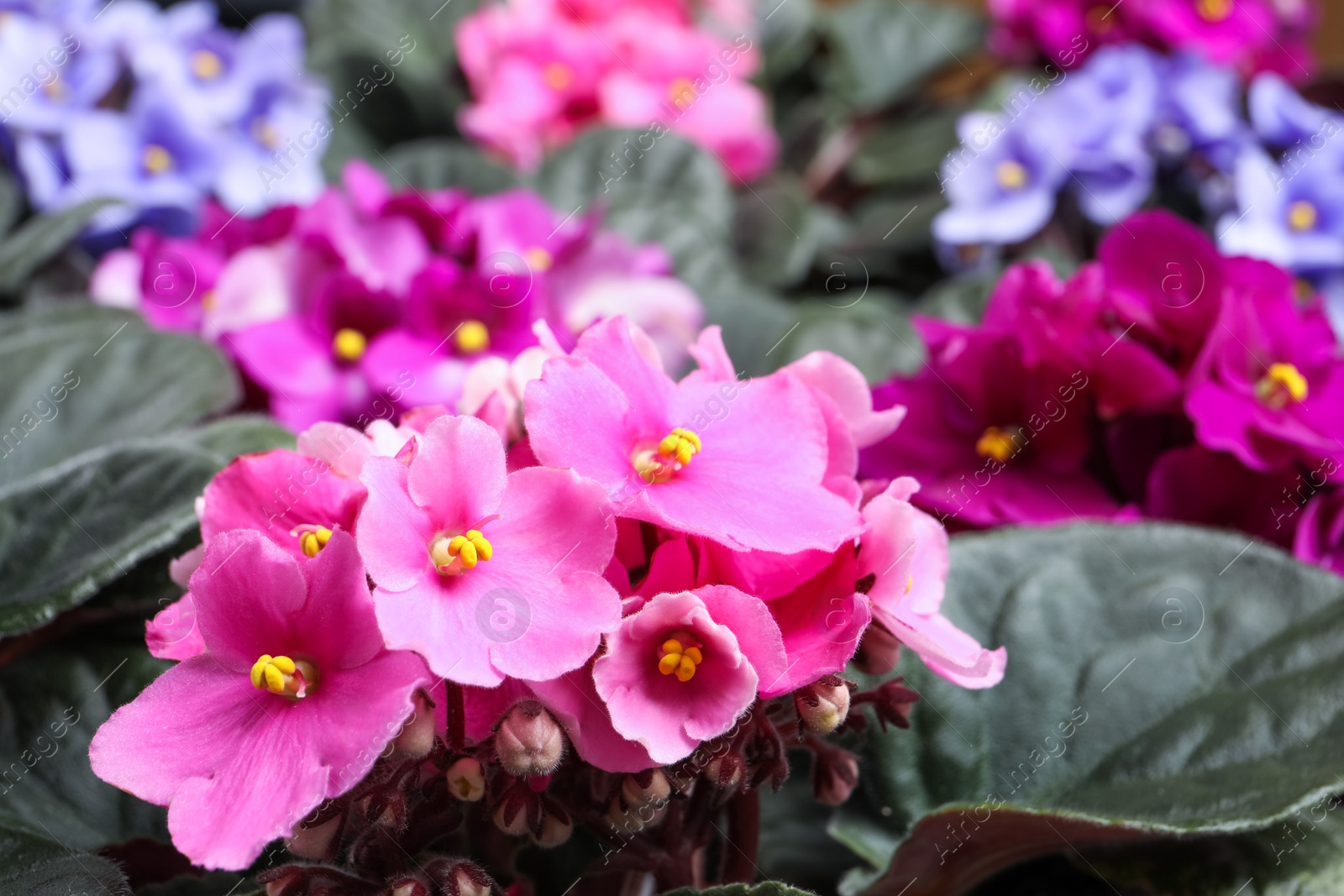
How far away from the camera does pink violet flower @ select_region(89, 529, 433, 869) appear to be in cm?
34

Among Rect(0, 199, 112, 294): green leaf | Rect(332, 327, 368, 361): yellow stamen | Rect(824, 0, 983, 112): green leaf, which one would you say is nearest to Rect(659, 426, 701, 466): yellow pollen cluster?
Rect(332, 327, 368, 361): yellow stamen

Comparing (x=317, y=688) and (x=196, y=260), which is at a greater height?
(x=317, y=688)

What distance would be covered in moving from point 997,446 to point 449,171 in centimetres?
70

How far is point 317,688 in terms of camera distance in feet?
1.22

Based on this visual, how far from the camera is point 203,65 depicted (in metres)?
1.11

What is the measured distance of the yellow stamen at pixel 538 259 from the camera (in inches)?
35.3

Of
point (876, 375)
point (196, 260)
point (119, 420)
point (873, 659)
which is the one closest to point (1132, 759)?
point (873, 659)

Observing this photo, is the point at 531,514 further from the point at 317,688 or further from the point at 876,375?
the point at 876,375

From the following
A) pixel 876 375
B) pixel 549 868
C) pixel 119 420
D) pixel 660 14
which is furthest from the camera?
pixel 660 14

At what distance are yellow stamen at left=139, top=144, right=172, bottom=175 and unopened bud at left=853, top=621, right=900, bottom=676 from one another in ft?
2.73

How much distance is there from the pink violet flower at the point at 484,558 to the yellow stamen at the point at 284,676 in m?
0.04

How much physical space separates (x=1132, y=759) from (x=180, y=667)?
1.40 ft

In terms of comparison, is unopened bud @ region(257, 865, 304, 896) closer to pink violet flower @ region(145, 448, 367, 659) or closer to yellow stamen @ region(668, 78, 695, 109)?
pink violet flower @ region(145, 448, 367, 659)

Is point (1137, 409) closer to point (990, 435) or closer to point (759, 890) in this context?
point (990, 435)
